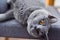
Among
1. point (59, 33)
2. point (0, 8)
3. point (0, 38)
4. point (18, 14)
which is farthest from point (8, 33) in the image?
point (59, 33)

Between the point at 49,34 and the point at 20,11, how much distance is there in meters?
0.34

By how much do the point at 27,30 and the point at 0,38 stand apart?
299 millimetres

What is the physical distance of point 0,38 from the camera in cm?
122

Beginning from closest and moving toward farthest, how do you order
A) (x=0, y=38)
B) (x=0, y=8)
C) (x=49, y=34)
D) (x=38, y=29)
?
(x=38, y=29) → (x=49, y=34) → (x=0, y=38) → (x=0, y=8)

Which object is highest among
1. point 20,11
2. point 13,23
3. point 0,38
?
point 20,11

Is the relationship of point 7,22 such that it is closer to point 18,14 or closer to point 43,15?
point 18,14

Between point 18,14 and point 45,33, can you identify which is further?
point 18,14

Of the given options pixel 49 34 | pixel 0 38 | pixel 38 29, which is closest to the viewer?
pixel 38 29

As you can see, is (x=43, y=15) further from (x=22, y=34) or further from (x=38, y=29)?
(x=22, y=34)

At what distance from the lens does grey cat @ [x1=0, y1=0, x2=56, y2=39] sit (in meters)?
1.02

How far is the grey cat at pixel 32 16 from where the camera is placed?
40.0 inches

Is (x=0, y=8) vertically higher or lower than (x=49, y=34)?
higher

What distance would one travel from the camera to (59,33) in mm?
1116

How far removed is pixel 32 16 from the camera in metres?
1.08
